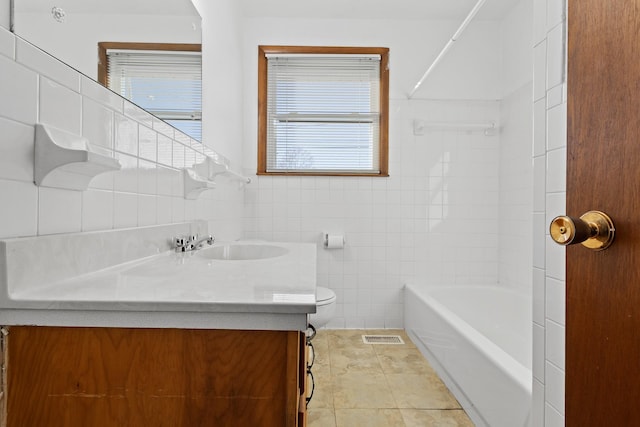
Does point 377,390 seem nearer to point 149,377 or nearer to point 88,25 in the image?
point 149,377

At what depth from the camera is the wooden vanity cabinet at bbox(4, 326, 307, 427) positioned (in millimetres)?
583

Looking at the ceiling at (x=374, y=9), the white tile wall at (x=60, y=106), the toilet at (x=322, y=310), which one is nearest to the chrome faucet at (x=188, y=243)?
the white tile wall at (x=60, y=106)

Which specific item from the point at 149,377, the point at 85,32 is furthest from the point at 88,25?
the point at 149,377

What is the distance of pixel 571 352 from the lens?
617 millimetres

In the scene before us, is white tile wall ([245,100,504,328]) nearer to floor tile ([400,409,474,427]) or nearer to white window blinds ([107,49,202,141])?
floor tile ([400,409,474,427])

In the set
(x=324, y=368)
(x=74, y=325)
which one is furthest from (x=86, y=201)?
(x=324, y=368)

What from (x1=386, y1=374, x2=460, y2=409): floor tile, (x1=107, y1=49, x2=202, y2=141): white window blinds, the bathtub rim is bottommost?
(x1=386, y1=374, x2=460, y2=409): floor tile

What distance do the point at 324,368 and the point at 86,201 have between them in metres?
1.66

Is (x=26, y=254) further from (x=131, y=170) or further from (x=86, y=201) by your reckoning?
(x=131, y=170)

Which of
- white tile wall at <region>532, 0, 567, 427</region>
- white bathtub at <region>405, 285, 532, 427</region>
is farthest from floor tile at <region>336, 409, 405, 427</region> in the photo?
white tile wall at <region>532, 0, 567, 427</region>

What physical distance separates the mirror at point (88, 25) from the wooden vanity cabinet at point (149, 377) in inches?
23.8

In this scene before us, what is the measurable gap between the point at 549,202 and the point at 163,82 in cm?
134

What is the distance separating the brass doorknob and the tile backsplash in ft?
3.15

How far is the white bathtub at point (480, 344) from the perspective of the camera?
1.34 m
